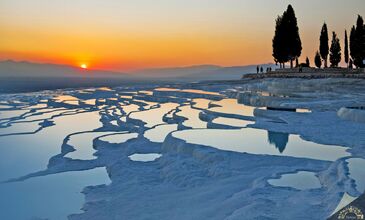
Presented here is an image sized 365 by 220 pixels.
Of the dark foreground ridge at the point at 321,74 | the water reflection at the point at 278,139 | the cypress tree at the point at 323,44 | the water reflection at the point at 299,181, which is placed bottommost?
the water reflection at the point at 299,181

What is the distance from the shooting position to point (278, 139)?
1340 cm

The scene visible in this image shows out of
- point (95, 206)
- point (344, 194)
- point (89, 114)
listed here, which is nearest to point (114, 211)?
point (95, 206)

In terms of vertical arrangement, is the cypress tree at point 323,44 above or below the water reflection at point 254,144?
above

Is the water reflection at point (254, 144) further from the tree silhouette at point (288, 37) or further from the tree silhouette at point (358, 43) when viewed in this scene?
the tree silhouette at point (288, 37)

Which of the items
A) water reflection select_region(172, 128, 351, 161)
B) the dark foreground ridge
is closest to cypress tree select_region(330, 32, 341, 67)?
the dark foreground ridge

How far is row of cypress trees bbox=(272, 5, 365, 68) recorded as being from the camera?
45287 mm

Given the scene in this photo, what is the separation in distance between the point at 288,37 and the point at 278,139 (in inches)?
1528

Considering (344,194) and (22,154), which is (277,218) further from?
(22,154)

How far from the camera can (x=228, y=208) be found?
291 inches

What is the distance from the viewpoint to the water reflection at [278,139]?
12170mm

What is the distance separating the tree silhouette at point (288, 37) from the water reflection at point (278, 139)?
37751 mm

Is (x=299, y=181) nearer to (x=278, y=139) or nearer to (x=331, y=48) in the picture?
(x=278, y=139)

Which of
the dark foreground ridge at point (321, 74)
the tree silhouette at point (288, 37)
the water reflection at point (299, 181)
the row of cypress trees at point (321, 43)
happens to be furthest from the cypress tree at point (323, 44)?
the water reflection at point (299, 181)

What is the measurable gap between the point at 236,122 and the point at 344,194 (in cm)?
1060
